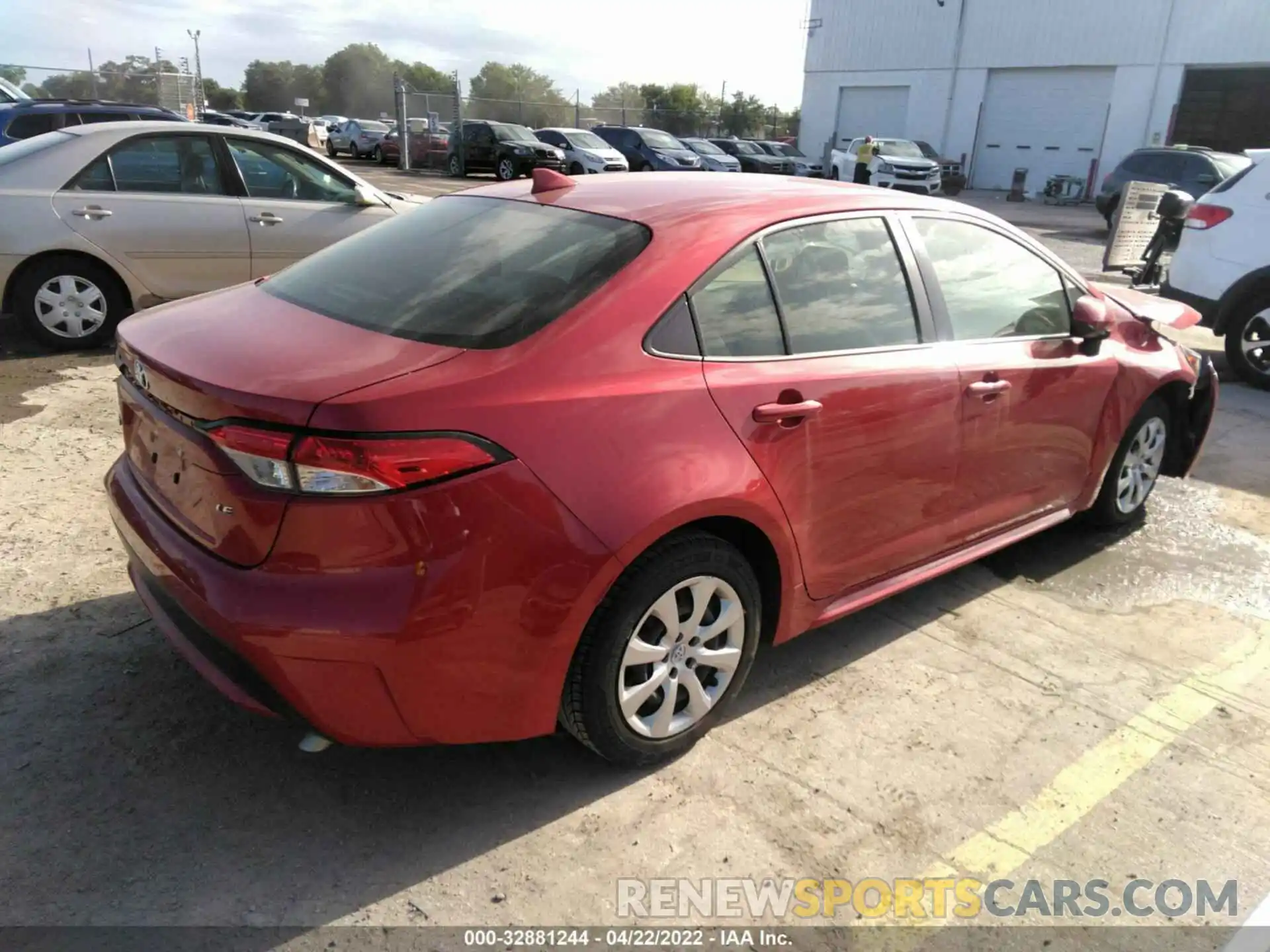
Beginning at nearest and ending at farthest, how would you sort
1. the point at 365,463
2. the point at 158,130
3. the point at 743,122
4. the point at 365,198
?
the point at 365,463 → the point at 158,130 → the point at 365,198 → the point at 743,122

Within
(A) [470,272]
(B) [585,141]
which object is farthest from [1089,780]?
(B) [585,141]

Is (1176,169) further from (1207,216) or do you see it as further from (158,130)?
(158,130)

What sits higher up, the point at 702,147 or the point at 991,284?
the point at 702,147

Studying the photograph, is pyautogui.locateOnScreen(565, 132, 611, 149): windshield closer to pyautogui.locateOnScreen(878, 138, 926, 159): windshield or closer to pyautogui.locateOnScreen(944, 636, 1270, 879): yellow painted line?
pyautogui.locateOnScreen(878, 138, 926, 159): windshield

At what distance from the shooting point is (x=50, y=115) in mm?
10391

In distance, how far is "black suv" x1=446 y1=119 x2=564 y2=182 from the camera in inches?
995

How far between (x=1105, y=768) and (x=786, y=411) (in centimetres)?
150

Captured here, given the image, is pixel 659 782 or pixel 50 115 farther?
pixel 50 115

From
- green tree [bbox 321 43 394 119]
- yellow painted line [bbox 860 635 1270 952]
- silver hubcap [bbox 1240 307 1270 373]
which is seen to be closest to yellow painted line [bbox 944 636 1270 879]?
yellow painted line [bbox 860 635 1270 952]

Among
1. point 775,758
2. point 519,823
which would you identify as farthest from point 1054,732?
point 519,823

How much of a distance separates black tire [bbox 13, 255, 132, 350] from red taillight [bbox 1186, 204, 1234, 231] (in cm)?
847

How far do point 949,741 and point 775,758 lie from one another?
588 mm

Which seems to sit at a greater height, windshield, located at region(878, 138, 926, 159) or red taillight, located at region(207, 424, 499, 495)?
windshield, located at region(878, 138, 926, 159)

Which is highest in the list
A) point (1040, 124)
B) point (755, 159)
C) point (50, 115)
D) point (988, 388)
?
point (1040, 124)
